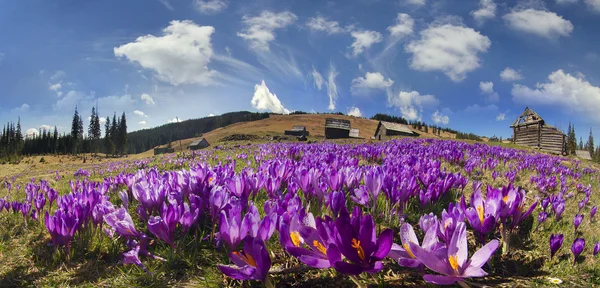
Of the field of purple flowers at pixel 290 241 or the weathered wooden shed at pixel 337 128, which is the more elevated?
the weathered wooden shed at pixel 337 128

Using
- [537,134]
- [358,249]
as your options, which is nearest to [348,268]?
[358,249]

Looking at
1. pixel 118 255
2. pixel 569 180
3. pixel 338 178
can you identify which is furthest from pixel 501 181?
pixel 118 255

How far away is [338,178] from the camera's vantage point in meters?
2.99

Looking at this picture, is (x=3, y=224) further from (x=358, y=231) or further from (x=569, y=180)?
(x=569, y=180)

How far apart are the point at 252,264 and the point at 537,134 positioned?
42.7 meters

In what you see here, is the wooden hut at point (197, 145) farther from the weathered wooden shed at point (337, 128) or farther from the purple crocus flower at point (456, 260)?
the purple crocus flower at point (456, 260)

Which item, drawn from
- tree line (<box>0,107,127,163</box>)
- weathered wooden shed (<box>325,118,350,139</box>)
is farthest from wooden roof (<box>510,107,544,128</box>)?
tree line (<box>0,107,127,163</box>)

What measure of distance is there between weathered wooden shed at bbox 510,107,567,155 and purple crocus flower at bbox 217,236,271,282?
38.1 m

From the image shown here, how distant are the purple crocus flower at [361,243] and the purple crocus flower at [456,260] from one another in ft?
0.46

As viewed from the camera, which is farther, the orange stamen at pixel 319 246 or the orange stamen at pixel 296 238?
the orange stamen at pixel 296 238

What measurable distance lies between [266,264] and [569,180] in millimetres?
8406

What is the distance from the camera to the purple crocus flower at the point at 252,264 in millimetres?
1382

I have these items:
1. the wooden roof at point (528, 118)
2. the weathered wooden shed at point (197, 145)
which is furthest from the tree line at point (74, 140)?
the wooden roof at point (528, 118)

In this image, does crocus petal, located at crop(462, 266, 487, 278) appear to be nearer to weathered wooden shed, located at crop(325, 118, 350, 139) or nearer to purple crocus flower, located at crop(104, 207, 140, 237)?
purple crocus flower, located at crop(104, 207, 140, 237)
